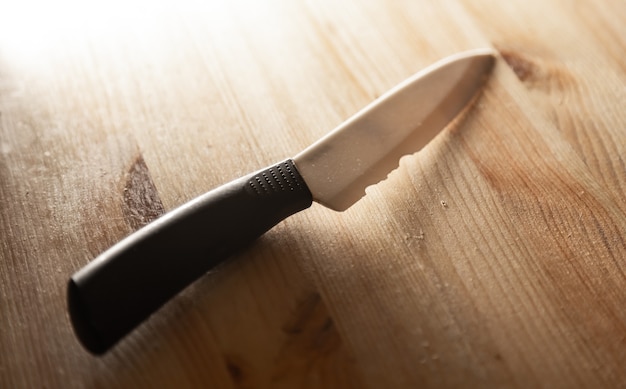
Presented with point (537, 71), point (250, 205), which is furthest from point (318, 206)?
point (537, 71)

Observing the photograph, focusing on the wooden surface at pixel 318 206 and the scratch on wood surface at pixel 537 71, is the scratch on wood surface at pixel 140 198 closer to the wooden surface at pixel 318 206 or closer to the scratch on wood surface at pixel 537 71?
the wooden surface at pixel 318 206

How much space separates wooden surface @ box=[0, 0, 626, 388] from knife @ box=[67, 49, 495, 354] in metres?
0.04

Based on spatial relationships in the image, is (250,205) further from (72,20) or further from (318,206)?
(72,20)

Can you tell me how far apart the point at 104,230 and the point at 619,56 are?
2.31 ft

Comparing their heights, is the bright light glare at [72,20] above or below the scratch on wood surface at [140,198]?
above

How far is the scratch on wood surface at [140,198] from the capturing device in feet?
2.20

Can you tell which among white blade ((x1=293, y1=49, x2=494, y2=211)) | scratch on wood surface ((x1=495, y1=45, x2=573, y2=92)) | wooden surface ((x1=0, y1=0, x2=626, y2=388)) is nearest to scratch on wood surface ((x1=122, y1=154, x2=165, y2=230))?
wooden surface ((x1=0, y1=0, x2=626, y2=388))

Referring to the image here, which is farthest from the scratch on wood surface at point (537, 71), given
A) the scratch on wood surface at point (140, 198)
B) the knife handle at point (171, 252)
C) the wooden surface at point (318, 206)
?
the scratch on wood surface at point (140, 198)

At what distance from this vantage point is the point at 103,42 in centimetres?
82

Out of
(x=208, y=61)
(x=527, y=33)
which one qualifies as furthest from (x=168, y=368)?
(x=527, y=33)

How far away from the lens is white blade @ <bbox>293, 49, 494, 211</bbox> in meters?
0.64

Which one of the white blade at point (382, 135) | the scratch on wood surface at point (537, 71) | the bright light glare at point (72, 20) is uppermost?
the bright light glare at point (72, 20)

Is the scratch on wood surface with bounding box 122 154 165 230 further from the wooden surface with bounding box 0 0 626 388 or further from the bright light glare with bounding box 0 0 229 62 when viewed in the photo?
the bright light glare with bounding box 0 0 229 62

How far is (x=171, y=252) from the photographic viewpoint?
1.86 ft
